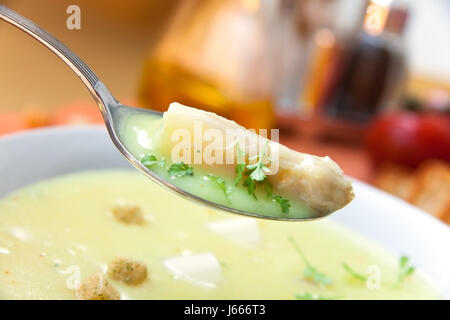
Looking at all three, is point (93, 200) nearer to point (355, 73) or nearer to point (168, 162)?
point (168, 162)

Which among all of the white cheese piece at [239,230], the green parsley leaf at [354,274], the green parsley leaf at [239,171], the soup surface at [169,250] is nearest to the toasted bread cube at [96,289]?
the soup surface at [169,250]

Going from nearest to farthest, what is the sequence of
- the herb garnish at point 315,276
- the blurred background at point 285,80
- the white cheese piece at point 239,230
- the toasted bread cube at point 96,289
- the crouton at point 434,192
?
the toasted bread cube at point 96,289 → the herb garnish at point 315,276 → the white cheese piece at point 239,230 → the crouton at point 434,192 → the blurred background at point 285,80

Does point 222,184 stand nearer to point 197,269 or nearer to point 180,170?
point 180,170

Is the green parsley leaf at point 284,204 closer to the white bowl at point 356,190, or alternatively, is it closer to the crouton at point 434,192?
the white bowl at point 356,190

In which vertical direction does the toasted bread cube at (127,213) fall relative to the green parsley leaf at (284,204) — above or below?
below
